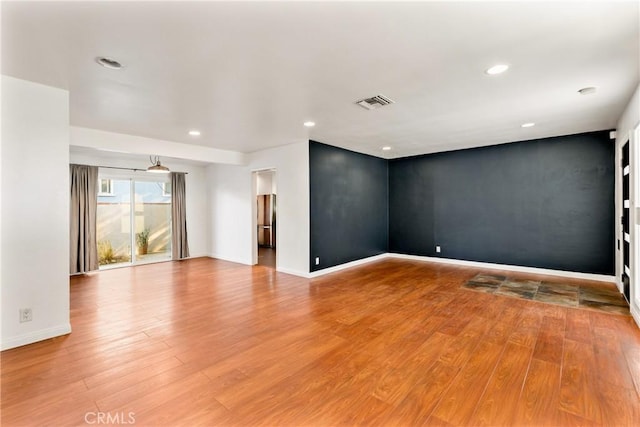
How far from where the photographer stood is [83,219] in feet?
19.3

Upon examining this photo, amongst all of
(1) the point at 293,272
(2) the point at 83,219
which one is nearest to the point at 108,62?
(1) the point at 293,272

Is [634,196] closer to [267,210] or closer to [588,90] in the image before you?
[588,90]

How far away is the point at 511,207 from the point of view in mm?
5793

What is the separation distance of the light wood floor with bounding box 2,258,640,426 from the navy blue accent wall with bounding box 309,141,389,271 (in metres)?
1.75

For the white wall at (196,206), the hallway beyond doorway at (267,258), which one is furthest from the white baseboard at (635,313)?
the white wall at (196,206)

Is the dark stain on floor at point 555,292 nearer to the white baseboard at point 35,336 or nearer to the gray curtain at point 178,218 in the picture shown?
the white baseboard at point 35,336

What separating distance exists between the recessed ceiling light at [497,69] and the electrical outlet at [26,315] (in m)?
5.12

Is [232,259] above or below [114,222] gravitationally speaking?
below

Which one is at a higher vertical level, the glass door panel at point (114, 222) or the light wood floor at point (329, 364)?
the glass door panel at point (114, 222)

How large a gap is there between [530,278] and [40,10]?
7113 mm

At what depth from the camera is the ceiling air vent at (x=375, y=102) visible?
332cm

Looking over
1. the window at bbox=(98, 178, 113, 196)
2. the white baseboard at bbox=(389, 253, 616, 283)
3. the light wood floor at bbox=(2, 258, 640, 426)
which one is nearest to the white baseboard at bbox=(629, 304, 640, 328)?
the light wood floor at bbox=(2, 258, 640, 426)

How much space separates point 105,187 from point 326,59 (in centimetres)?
643

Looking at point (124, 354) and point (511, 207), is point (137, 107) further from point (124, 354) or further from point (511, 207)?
point (511, 207)
